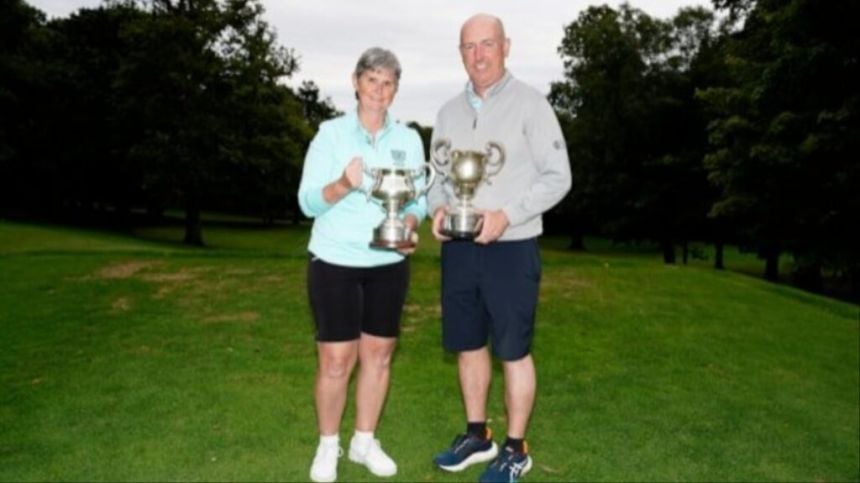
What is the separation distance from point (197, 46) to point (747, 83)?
22033mm

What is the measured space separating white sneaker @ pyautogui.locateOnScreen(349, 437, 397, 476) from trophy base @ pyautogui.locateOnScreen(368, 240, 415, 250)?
1336mm

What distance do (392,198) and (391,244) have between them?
0.82 ft

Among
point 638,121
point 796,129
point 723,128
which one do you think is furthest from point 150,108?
point 796,129

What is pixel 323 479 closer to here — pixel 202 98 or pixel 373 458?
pixel 373 458

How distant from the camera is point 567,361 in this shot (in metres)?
7.06

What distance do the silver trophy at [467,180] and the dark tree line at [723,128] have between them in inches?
521

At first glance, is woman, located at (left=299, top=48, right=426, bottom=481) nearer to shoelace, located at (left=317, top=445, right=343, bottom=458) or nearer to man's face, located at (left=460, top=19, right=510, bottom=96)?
shoelace, located at (left=317, top=445, right=343, bottom=458)

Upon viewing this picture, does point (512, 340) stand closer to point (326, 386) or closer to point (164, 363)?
point (326, 386)

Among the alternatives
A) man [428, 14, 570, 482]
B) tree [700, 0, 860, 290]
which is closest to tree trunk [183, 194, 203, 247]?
tree [700, 0, 860, 290]

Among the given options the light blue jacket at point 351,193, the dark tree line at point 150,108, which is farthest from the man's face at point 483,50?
the dark tree line at point 150,108

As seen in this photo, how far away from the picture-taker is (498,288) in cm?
400

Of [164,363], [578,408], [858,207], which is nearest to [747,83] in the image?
[858,207]

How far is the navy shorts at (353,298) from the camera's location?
384 centimetres

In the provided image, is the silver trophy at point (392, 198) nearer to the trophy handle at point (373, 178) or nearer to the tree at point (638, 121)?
the trophy handle at point (373, 178)
